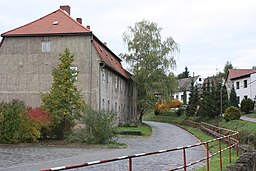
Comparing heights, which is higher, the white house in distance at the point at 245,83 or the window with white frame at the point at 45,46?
the window with white frame at the point at 45,46

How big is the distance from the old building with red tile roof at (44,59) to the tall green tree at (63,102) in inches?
294

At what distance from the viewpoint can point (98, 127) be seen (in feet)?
73.7

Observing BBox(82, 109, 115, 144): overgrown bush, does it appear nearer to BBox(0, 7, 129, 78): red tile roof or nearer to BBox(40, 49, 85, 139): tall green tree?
BBox(40, 49, 85, 139): tall green tree

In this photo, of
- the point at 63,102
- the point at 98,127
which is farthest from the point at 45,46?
the point at 98,127

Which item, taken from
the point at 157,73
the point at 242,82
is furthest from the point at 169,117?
the point at 157,73

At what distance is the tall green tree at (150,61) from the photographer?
45281mm

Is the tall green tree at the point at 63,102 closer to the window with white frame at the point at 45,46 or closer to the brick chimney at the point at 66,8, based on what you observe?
the window with white frame at the point at 45,46

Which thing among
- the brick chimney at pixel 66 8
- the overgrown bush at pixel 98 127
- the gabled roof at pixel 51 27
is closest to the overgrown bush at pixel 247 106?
the gabled roof at pixel 51 27

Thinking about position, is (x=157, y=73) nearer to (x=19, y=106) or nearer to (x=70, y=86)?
(x=70, y=86)

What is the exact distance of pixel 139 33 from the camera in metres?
46.1

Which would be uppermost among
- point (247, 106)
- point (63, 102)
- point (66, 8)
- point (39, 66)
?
point (66, 8)

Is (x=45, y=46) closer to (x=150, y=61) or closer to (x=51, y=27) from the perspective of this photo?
(x=51, y=27)

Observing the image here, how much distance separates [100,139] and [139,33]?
84.5 feet

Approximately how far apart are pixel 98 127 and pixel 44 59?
44.8 feet
